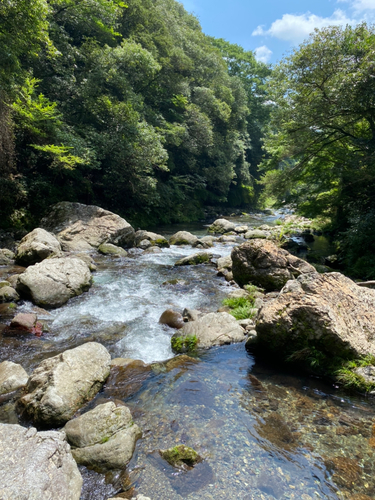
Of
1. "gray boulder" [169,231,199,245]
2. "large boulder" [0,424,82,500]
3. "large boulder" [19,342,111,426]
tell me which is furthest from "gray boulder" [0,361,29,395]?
"gray boulder" [169,231,199,245]

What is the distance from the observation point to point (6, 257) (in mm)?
10789

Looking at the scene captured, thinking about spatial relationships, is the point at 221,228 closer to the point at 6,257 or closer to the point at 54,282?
the point at 6,257

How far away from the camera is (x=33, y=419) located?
3768 mm

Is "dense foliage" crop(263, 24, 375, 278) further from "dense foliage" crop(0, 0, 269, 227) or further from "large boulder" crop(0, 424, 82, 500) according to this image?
"large boulder" crop(0, 424, 82, 500)

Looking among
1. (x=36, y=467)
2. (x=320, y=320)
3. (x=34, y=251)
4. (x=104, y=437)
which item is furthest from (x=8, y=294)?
(x=320, y=320)

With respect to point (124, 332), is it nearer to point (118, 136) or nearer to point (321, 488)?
point (321, 488)

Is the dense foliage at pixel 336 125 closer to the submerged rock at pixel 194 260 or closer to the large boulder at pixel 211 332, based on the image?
the submerged rock at pixel 194 260

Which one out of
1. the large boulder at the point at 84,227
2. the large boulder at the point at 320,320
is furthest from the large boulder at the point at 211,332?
the large boulder at the point at 84,227

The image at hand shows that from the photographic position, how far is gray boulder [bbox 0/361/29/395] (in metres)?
4.39

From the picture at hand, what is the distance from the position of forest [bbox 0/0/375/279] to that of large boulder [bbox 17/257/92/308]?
671cm

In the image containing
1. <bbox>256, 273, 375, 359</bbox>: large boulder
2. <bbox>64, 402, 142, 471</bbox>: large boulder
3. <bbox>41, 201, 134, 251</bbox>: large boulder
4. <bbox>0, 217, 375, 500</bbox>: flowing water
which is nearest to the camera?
<bbox>0, 217, 375, 500</bbox>: flowing water

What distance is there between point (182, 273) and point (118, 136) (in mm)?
10372

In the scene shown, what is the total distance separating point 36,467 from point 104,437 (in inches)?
35.4

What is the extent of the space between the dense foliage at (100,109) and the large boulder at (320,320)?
11752 mm
